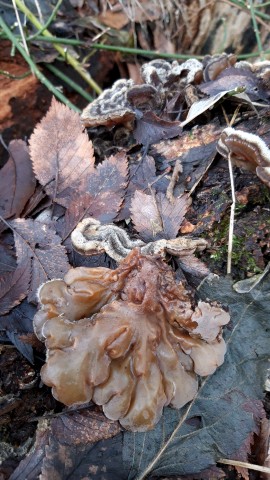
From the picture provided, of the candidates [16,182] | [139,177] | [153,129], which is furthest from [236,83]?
[16,182]

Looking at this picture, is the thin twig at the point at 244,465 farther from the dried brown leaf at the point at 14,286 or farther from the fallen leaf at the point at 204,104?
the fallen leaf at the point at 204,104

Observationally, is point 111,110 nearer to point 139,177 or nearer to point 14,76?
point 139,177

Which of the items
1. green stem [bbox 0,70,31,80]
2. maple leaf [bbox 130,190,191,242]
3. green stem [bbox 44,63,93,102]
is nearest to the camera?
maple leaf [bbox 130,190,191,242]

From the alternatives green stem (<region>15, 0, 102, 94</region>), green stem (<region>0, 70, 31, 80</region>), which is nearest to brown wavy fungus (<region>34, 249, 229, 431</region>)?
green stem (<region>0, 70, 31, 80</region>)

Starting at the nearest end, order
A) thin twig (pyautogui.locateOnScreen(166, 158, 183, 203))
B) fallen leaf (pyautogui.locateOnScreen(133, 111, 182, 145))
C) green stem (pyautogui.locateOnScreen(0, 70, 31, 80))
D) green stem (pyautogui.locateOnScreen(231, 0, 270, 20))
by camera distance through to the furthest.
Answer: thin twig (pyautogui.locateOnScreen(166, 158, 183, 203)), fallen leaf (pyautogui.locateOnScreen(133, 111, 182, 145)), green stem (pyautogui.locateOnScreen(0, 70, 31, 80)), green stem (pyautogui.locateOnScreen(231, 0, 270, 20))

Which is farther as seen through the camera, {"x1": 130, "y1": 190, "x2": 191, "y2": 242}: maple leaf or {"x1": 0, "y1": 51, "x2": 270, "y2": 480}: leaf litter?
{"x1": 130, "y1": 190, "x2": 191, "y2": 242}: maple leaf

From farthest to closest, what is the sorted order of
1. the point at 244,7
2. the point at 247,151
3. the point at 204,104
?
the point at 244,7, the point at 204,104, the point at 247,151

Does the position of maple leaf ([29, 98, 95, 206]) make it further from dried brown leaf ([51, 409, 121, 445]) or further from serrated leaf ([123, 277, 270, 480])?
dried brown leaf ([51, 409, 121, 445])

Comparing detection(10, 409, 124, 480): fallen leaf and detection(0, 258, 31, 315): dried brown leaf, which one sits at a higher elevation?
detection(0, 258, 31, 315): dried brown leaf

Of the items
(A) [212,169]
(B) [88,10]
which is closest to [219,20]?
(B) [88,10]
